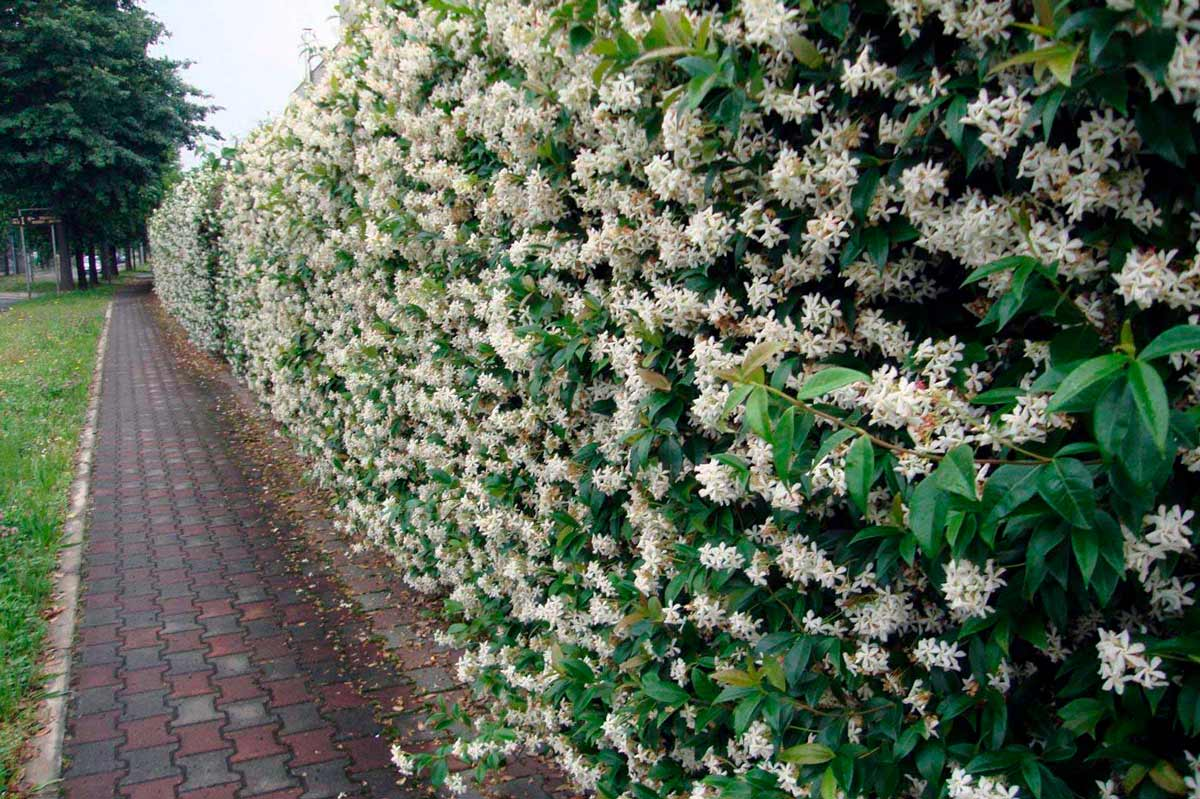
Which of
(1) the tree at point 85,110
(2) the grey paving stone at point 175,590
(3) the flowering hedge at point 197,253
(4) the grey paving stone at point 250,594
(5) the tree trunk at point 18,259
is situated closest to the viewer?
(4) the grey paving stone at point 250,594

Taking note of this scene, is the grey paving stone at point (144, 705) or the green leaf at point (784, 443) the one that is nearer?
the green leaf at point (784, 443)

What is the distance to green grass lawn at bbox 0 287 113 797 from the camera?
14.7ft

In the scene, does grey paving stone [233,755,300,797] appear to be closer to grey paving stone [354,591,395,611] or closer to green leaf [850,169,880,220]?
grey paving stone [354,591,395,611]

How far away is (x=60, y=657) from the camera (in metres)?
4.89

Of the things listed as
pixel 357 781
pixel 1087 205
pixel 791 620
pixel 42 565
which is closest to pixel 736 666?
pixel 791 620

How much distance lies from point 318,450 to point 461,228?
4080mm

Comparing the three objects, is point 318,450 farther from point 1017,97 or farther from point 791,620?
point 1017,97

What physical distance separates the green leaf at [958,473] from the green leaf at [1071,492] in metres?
0.10

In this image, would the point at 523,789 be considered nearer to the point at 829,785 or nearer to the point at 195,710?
the point at 195,710

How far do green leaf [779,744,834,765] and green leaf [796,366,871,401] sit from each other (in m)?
0.84

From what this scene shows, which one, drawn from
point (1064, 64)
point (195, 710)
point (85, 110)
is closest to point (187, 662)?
point (195, 710)

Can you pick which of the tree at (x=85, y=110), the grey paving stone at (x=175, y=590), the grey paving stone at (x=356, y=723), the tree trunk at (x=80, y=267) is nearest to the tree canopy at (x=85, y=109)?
the tree at (x=85, y=110)

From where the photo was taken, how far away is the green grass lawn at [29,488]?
4.49 m

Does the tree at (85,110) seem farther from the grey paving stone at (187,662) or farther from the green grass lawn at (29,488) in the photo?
the grey paving stone at (187,662)
